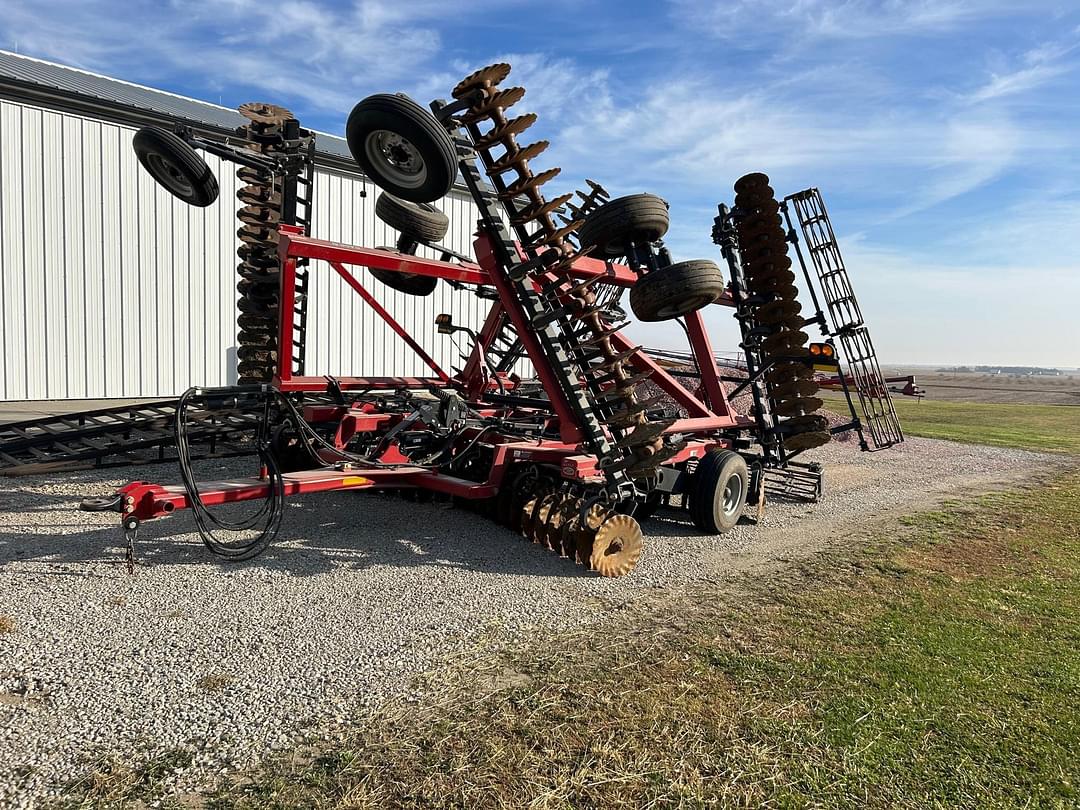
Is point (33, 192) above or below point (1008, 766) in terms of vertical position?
above

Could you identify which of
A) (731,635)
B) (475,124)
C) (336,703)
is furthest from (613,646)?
(475,124)

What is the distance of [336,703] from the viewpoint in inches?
125

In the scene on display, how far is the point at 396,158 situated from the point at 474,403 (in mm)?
3755

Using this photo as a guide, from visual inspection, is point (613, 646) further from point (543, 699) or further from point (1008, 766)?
point (1008, 766)

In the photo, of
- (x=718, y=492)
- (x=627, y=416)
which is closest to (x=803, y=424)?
(x=718, y=492)

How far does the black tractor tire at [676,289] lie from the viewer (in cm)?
533

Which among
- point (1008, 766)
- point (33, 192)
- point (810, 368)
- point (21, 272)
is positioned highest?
point (33, 192)

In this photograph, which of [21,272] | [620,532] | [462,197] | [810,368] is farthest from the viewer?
[462,197]

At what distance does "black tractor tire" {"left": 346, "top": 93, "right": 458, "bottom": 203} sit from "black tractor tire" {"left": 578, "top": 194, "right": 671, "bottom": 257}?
1226 millimetres

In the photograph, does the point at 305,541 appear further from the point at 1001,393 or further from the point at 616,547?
the point at 1001,393

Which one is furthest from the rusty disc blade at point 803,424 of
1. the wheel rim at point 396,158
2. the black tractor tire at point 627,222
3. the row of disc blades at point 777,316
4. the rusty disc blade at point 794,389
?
the wheel rim at point 396,158

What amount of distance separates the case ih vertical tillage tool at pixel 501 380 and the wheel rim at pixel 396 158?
0.02 meters

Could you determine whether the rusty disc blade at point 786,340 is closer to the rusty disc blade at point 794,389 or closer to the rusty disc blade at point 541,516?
the rusty disc blade at point 794,389

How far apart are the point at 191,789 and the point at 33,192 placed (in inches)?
560
